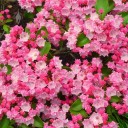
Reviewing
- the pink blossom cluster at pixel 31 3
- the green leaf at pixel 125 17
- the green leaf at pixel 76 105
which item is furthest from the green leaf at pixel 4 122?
the green leaf at pixel 125 17

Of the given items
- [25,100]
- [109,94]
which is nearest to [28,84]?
[25,100]

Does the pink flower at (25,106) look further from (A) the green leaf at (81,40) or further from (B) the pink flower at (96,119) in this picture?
(A) the green leaf at (81,40)

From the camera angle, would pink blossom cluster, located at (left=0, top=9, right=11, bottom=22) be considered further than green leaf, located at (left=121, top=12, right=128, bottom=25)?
Yes

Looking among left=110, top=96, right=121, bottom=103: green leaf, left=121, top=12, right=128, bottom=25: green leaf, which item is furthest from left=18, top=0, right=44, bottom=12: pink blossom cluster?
left=110, top=96, right=121, bottom=103: green leaf

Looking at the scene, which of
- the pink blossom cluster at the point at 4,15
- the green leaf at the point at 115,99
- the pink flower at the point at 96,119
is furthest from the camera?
the pink blossom cluster at the point at 4,15

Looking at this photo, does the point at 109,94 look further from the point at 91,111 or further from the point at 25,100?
the point at 25,100

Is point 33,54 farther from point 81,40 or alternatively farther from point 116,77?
point 116,77

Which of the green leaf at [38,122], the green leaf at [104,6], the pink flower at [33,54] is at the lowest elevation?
the green leaf at [38,122]

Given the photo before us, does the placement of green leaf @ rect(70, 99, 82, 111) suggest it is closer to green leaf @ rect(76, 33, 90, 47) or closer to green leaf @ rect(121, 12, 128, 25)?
green leaf @ rect(76, 33, 90, 47)
